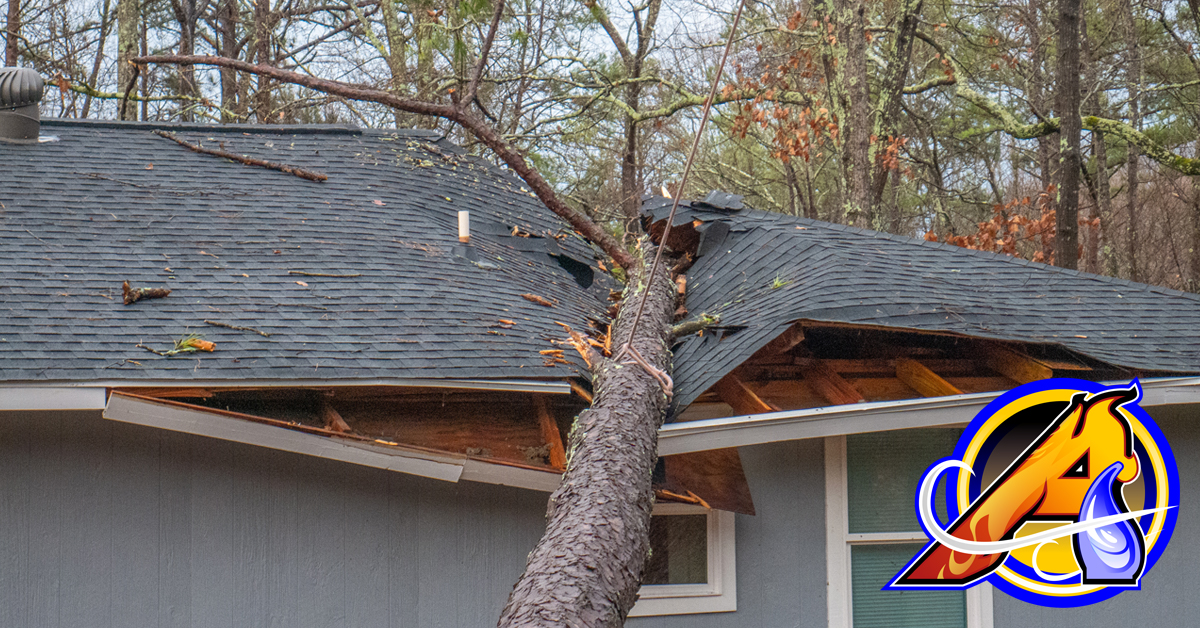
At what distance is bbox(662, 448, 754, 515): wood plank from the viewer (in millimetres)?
4340

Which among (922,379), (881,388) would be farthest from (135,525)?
(922,379)

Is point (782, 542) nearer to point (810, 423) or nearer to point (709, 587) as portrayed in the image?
point (709, 587)

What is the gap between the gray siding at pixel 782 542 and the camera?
15.5 ft

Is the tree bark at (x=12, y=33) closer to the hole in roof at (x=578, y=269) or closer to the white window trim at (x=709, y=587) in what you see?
the hole in roof at (x=578, y=269)

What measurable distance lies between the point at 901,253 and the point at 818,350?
45.7 inches

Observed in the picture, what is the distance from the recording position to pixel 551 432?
457 cm

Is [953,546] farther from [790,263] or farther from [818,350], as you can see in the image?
[790,263]

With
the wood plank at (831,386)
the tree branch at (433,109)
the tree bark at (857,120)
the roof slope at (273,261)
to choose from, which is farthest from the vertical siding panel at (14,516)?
the tree bark at (857,120)

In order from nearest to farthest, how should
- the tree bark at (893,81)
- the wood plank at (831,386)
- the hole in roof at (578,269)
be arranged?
the wood plank at (831,386) → the hole in roof at (578,269) → the tree bark at (893,81)

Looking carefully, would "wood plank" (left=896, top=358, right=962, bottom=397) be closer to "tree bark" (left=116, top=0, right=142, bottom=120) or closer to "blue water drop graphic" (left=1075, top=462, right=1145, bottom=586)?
"blue water drop graphic" (left=1075, top=462, right=1145, bottom=586)

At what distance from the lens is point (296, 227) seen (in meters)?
5.83

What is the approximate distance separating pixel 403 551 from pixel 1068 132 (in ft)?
27.1

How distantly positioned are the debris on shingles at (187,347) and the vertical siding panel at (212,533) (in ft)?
1.66

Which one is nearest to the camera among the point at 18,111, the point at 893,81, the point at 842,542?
the point at 842,542
